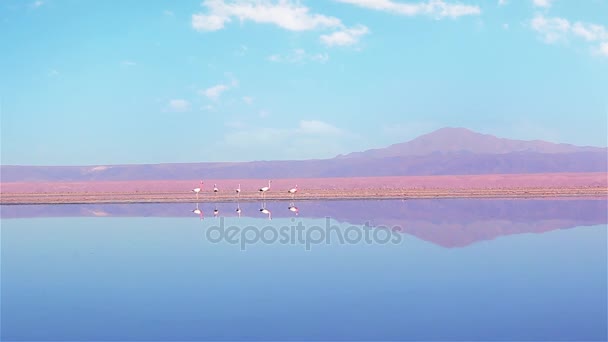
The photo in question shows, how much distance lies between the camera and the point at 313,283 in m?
12.6

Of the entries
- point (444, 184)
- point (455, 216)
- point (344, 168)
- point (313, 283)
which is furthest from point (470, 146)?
point (313, 283)

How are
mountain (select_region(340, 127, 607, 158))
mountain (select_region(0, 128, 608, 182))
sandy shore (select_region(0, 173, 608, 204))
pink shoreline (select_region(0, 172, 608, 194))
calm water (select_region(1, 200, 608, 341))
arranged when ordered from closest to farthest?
calm water (select_region(1, 200, 608, 341)) → sandy shore (select_region(0, 173, 608, 204)) → pink shoreline (select_region(0, 172, 608, 194)) → mountain (select_region(0, 128, 608, 182)) → mountain (select_region(340, 127, 607, 158))

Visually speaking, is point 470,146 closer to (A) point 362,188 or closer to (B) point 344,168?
(B) point 344,168

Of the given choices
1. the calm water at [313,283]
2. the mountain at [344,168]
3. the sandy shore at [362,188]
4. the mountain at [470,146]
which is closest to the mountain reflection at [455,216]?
the calm water at [313,283]

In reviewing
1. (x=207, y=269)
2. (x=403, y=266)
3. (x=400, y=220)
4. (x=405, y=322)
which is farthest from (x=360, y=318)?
(x=400, y=220)

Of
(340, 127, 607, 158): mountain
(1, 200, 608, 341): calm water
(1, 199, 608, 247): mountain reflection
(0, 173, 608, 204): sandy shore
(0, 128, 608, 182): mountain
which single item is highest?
(340, 127, 607, 158): mountain

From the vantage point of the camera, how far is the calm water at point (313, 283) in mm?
9469

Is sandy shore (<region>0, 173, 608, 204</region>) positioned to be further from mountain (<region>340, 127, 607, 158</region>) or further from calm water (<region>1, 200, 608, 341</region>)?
mountain (<region>340, 127, 607, 158</region>)

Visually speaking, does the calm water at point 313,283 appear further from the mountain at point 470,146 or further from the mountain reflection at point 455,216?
the mountain at point 470,146

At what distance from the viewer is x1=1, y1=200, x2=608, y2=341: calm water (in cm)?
947

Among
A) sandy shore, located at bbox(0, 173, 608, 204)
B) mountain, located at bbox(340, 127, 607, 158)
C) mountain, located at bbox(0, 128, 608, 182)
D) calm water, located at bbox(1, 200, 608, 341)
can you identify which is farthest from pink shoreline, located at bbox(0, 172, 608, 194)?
mountain, located at bbox(340, 127, 607, 158)

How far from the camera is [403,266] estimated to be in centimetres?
1434

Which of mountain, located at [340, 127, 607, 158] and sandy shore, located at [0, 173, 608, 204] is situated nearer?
sandy shore, located at [0, 173, 608, 204]

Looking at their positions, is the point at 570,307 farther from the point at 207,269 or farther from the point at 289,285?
the point at 207,269
